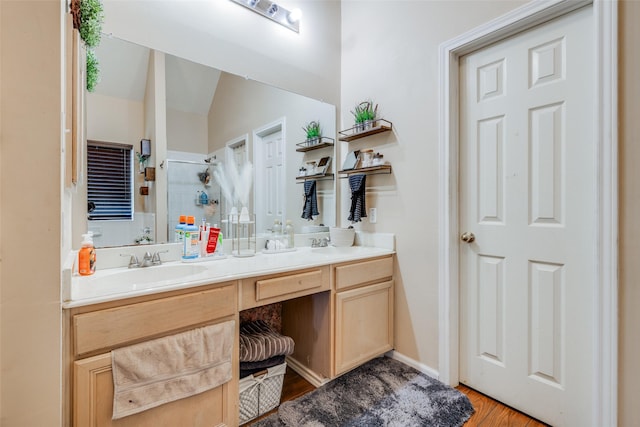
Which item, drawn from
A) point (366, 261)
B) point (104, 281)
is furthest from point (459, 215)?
point (104, 281)

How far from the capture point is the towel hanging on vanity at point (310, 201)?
7.64 ft

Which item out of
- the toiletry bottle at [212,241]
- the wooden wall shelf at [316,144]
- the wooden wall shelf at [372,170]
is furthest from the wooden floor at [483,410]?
the wooden wall shelf at [316,144]

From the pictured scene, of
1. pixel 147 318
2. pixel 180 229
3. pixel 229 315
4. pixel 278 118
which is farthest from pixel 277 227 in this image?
pixel 147 318

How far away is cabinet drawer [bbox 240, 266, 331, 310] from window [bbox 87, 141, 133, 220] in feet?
2.52

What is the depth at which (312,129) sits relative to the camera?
233cm

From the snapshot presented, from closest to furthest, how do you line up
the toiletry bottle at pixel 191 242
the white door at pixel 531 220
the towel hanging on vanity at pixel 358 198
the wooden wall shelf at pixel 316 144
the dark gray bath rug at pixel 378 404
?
the white door at pixel 531 220, the dark gray bath rug at pixel 378 404, the toiletry bottle at pixel 191 242, the towel hanging on vanity at pixel 358 198, the wooden wall shelf at pixel 316 144

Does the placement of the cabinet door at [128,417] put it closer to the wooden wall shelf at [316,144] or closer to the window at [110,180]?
the window at [110,180]

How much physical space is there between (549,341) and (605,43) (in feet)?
4.44

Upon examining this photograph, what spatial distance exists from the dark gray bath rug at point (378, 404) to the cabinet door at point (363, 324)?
0.41 feet

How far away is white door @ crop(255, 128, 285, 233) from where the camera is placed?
6.81 feet

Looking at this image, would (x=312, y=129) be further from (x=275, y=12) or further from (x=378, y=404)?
(x=378, y=404)

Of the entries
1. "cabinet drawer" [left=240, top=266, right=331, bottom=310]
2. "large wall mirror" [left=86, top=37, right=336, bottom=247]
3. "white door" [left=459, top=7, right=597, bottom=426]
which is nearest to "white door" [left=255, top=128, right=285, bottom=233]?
"large wall mirror" [left=86, top=37, right=336, bottom=247]

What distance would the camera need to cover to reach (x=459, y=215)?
5.97 ft

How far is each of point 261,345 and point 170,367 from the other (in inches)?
21.2
